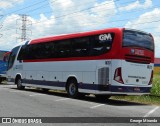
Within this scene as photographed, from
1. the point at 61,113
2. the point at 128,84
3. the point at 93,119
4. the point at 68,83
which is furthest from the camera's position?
the point at 68,83

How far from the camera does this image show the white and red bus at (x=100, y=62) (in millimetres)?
16734

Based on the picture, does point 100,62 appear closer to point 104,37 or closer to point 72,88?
point 104,37

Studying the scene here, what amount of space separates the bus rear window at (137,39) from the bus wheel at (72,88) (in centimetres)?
403

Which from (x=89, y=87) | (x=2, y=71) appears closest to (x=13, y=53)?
(x=2, y=71)

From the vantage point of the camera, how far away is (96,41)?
17.9m

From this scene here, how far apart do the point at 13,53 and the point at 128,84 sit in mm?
12120

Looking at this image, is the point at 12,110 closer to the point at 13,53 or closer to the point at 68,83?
the point at 68,83

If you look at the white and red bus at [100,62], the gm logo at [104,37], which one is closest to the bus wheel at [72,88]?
the white and red bus at [100,62]

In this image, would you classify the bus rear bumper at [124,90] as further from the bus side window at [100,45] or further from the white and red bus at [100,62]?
the bus side window at [100,45]

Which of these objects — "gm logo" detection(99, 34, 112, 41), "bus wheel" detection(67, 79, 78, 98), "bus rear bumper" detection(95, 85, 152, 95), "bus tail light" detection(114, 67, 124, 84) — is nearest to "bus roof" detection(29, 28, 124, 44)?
"gm logo" detection(99, 34, 112, 41)

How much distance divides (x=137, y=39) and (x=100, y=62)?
1970 millimetres

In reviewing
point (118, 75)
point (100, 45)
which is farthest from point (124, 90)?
point (100, 45)

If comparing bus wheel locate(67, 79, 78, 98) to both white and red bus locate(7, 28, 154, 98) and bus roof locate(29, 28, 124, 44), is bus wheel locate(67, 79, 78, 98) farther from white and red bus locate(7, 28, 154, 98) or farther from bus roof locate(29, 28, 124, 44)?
bus roof locate(29, 28, 124, 44)

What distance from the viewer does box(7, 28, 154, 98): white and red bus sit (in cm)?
1673
